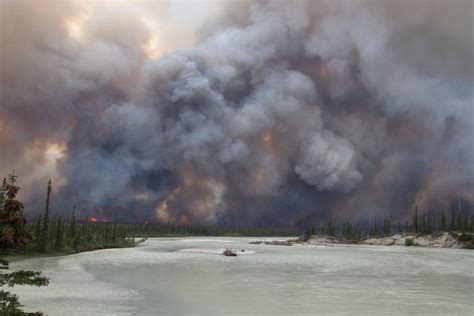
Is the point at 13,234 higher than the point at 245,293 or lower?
higher

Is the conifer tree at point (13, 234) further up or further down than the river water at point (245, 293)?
further up

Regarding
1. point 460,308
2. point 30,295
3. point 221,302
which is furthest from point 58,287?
point 460,308

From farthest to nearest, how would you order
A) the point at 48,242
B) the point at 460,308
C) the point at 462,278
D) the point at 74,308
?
the point at 48,242, the point at 462,278, the point at 460,308, the point at 74,308

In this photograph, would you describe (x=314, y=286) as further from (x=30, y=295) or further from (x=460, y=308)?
(x=30, y=295)

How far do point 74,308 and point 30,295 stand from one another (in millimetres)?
9344

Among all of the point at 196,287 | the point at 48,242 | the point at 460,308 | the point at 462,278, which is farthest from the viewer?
the point at 48,242

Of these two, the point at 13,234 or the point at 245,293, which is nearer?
the point at 13,234

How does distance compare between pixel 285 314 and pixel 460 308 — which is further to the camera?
pixel 460 308

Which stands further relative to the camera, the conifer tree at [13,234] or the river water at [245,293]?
the river water at [245,293]

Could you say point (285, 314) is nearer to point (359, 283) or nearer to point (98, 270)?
point (359, 283)

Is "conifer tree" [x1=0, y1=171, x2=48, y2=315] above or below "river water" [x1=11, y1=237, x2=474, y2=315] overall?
above

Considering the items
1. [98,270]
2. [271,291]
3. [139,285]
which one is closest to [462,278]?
[271,291]

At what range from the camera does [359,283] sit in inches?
2314

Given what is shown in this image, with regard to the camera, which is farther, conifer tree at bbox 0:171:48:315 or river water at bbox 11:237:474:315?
river water at bbox 11:237:474:315
